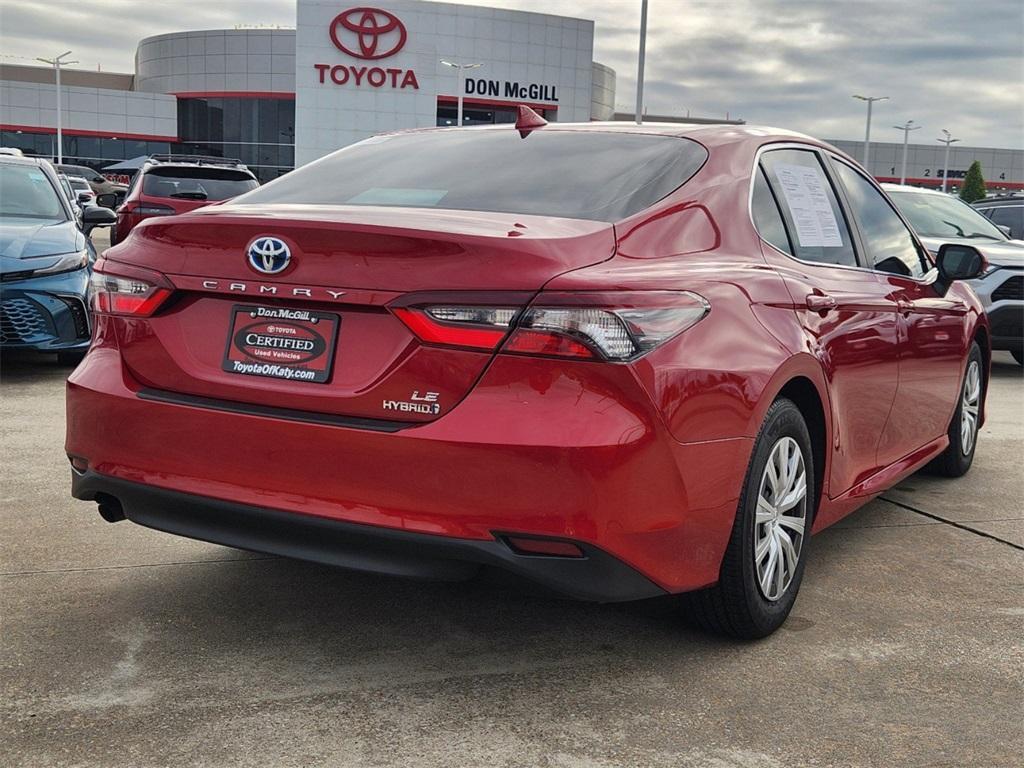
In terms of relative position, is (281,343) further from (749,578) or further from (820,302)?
(820,302)

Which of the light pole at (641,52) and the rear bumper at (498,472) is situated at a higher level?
the light pole at (641,52)

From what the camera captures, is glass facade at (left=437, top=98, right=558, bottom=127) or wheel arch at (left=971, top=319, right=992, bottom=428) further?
glass facade at (left=437, top=98, right=558, bottom=127)

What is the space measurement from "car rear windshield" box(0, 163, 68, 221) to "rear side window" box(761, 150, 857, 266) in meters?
6.79

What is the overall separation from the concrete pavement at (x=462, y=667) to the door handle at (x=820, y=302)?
969 millimetres

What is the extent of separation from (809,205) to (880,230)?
725 mm

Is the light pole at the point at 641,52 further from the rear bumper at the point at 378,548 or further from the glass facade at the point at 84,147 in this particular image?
the glass facade at the point at 84,147

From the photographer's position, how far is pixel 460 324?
105 inches

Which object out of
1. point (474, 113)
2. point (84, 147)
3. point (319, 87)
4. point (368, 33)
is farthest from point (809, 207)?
point (84, 147)

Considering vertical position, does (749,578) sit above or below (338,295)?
below

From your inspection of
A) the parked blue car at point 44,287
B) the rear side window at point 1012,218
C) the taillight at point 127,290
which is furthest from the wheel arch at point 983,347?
the rear side window at point 1012,218

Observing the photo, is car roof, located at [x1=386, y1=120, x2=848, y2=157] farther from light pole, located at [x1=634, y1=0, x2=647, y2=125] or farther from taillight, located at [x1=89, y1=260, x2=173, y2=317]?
light pole, located at [x1=634, y1=0, x2=647, y2=125]

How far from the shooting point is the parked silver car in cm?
988

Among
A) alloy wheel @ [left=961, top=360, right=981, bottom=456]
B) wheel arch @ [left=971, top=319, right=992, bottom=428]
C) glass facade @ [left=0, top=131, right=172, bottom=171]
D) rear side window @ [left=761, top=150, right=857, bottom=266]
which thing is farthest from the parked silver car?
glass facade @ [left=0, top=131, right=172, bottom=171]

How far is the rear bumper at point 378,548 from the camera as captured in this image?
2676 mm
